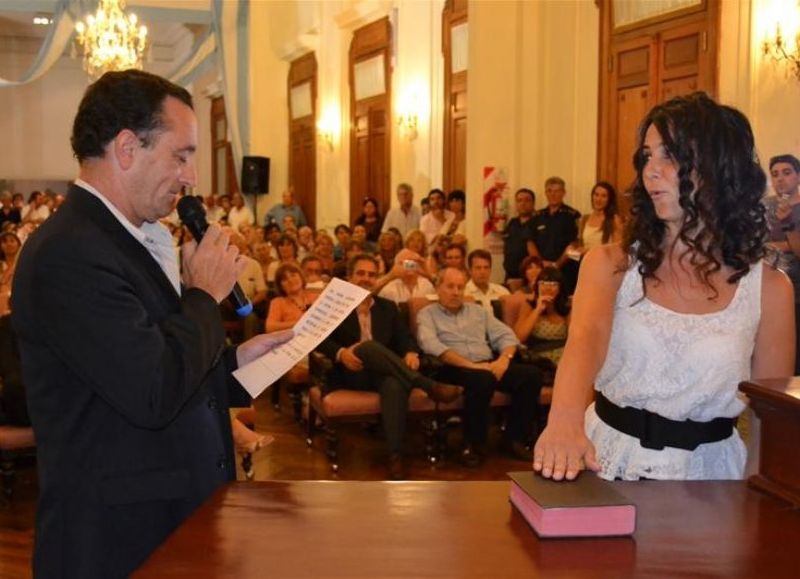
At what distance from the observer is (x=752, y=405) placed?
4.59 ft

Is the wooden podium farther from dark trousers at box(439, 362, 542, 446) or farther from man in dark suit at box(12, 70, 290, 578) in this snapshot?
dark trousers at box(439, 362, 542, 446)

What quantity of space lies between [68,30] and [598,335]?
39.8 feet

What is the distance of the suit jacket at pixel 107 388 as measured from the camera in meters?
1.45

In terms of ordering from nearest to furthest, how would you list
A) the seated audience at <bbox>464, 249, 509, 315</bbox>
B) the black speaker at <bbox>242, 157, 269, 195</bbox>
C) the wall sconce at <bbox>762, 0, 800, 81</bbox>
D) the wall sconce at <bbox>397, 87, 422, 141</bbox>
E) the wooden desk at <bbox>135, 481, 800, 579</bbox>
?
the wooden desk at <bbox>135, 481, 800, 579</bbox> → the wall sconce at <bbox>762, 0, 800, 81</bbox> → the seated audience at <bbox>464, 249, 509, 315</bbox> → the wall sconce at <bbox>397, 87, 422, 141</bbox> → the black speaker at <bbox>242, 157, 269, 195</bbox>

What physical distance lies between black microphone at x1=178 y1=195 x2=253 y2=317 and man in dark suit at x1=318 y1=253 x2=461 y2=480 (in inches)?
124

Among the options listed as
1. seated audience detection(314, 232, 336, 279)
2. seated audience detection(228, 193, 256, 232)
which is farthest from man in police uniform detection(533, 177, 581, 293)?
seated audience detection(228, 193, 256, 232)

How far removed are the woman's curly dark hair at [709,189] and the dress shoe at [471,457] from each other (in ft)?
12.5

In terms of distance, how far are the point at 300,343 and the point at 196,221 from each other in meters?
0.31

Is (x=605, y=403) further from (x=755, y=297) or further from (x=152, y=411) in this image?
(x=152, y=411)

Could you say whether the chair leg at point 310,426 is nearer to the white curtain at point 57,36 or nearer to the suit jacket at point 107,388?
the suit jacket at point 107,388

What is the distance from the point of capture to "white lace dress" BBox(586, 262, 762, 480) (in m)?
1.63

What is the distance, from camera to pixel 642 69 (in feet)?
25.1

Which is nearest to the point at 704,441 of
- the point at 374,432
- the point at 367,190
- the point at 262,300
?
the point at 374,432

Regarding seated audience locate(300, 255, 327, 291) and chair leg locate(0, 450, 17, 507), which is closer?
chair leg locate(0, 450, 17, 507)
